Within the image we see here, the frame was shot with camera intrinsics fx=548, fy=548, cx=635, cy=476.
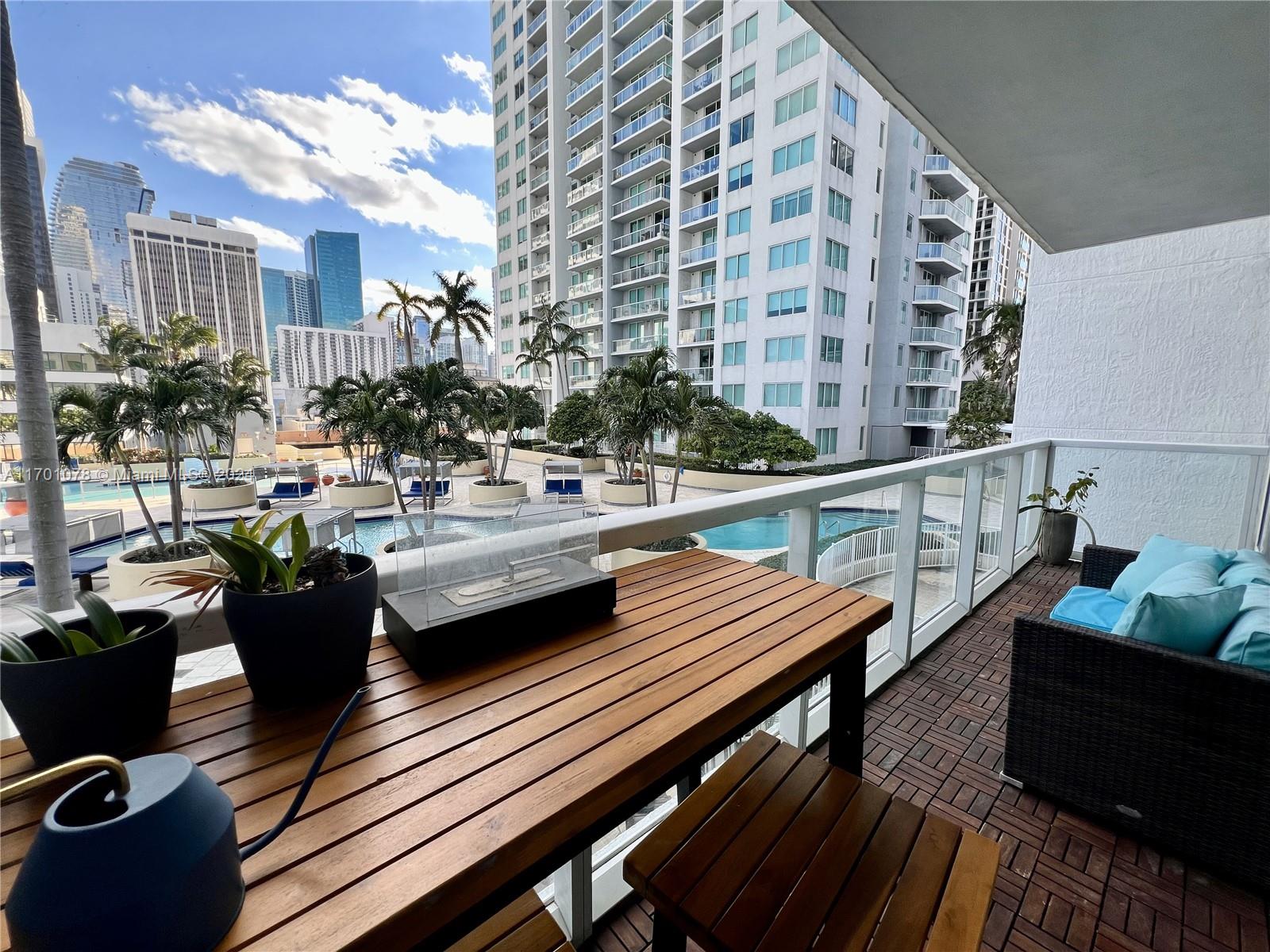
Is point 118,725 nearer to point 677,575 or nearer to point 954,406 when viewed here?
point 677,575

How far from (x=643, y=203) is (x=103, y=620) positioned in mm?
24848

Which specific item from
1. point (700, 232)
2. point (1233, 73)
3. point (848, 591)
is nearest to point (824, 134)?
point (700, 232)

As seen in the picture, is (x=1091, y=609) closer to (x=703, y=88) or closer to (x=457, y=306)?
(x=457, y=306)

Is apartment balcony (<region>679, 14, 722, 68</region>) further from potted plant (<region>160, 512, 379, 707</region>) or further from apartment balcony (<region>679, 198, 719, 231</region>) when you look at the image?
potted plant (<region>160, 512, 379, 707</region>)

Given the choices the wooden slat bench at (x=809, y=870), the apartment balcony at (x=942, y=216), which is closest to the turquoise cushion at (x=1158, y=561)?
the wooden slat bench at (x=809, y=870)

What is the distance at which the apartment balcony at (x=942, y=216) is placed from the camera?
65.7 feet

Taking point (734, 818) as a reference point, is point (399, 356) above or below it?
above

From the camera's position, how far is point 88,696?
621mm

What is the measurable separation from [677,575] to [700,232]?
70.4 ft

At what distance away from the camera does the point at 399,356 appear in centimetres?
2589

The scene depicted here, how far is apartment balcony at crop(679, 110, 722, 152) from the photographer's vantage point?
19031 mm

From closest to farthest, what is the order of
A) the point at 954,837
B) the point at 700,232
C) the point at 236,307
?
the point at 954,837, the point at 236,307, the point at 700,232

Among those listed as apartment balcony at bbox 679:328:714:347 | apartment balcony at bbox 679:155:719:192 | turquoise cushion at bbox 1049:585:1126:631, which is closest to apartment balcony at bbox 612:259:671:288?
apartment balcony at bbox 679:328:714:347

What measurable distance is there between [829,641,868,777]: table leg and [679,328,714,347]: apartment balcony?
19.7 metres
